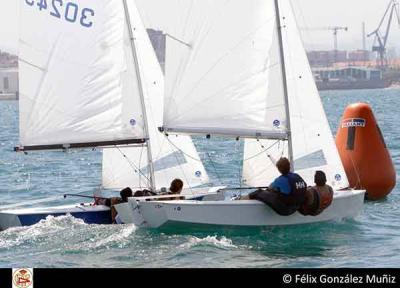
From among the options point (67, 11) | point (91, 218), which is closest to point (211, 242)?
point (91, 218)

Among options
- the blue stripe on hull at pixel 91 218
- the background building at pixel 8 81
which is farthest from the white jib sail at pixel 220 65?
the background building at pixel 8 81

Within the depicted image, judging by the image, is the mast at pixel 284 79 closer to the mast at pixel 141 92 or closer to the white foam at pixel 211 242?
the white foam at pixel 211 242

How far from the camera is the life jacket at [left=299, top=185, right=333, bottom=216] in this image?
1345 centimetres

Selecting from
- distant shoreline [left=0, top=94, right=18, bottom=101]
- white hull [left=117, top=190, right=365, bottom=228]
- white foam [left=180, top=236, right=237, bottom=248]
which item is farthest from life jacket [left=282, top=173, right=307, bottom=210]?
distant shoreline [left=0, top=94, right=18, bottom=101]

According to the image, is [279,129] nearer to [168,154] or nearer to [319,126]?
[319,126]

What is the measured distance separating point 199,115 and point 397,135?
2172 centimetres

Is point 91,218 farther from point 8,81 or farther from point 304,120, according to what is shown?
point 8,81

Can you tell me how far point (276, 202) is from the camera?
13.2m

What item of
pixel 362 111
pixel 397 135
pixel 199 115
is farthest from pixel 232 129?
pixel 397 135

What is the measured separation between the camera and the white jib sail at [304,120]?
14.7m

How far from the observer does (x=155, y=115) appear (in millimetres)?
16297

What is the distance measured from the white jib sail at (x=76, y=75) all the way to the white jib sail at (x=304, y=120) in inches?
94.1
